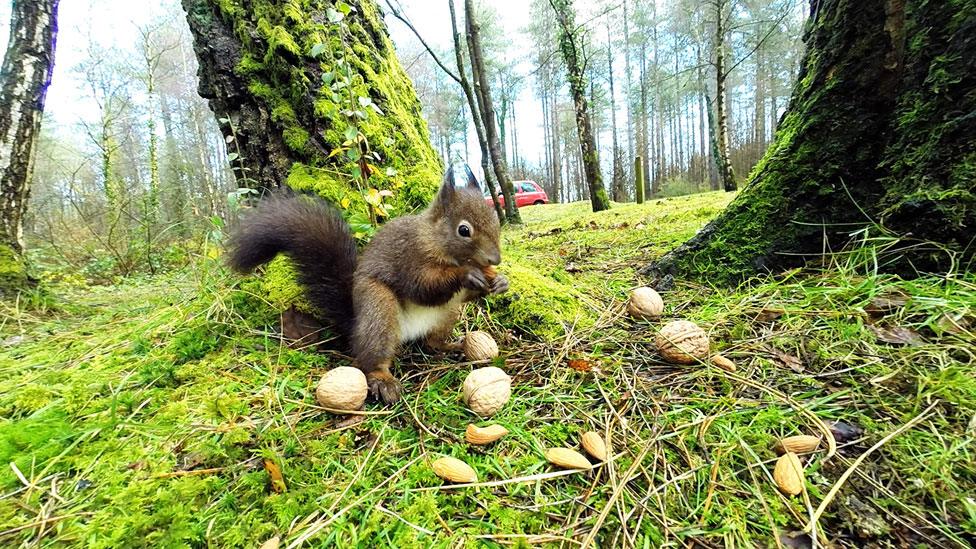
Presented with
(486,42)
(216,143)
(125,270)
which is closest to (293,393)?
(125,270)

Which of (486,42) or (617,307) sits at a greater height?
(486,42)

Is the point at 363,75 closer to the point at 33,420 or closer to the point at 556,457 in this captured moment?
the point at 33,420

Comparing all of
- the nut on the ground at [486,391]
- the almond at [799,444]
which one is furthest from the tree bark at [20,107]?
the almond at [799,444]

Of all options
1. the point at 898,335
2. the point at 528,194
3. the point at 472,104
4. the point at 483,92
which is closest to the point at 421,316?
the point at 898,335

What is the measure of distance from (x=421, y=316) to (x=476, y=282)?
32cm

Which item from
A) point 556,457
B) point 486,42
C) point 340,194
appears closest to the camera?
point 556,457

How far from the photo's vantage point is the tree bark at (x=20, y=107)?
117 inches

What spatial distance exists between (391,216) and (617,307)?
1.46 meters

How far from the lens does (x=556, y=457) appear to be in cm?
102

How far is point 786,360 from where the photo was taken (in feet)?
4.10

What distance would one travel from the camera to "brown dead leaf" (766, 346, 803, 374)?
47.6 inches

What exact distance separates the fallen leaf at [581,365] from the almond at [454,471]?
59 cm

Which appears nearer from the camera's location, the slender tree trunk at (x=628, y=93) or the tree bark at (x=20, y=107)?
the tree bark at (x=20, y=107)

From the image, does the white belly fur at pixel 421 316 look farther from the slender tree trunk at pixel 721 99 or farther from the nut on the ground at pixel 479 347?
the slender tree trunk at pixel 721 99
